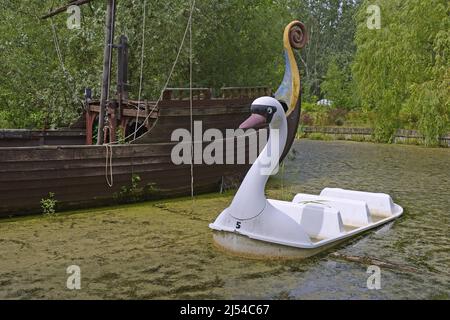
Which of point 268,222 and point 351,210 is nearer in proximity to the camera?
point 268,222

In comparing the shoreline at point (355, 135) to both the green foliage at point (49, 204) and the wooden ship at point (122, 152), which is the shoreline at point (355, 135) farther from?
the green foliage at point (49, 204)

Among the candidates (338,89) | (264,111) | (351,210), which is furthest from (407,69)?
(264,111)

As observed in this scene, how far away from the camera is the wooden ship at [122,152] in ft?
28.2

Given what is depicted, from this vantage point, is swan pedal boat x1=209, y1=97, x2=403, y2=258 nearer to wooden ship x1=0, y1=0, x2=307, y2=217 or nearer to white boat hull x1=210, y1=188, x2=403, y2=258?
white boat hull x1=210, y1=188, x2=403, y2=258

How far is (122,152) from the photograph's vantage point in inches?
380

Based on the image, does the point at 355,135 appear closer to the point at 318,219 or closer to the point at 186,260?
the point at 318,219

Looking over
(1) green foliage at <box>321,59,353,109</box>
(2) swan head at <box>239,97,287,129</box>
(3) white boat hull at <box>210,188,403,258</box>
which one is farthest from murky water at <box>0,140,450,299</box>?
(1) green foliage at <box>321,59,353,109</box>

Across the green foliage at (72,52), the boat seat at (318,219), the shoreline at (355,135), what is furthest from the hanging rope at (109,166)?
the shoreline at (355,135)

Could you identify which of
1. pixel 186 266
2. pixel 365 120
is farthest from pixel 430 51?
pixel 186 266

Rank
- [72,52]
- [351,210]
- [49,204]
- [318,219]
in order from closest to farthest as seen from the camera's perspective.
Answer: [318,219] → [351,210] → [49,204] → [72,52]

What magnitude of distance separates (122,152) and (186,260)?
396cm

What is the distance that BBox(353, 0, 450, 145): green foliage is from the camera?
2212 cm

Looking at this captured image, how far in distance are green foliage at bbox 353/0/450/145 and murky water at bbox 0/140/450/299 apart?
1306cm

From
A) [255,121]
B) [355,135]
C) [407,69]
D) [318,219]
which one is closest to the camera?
[255,121]
